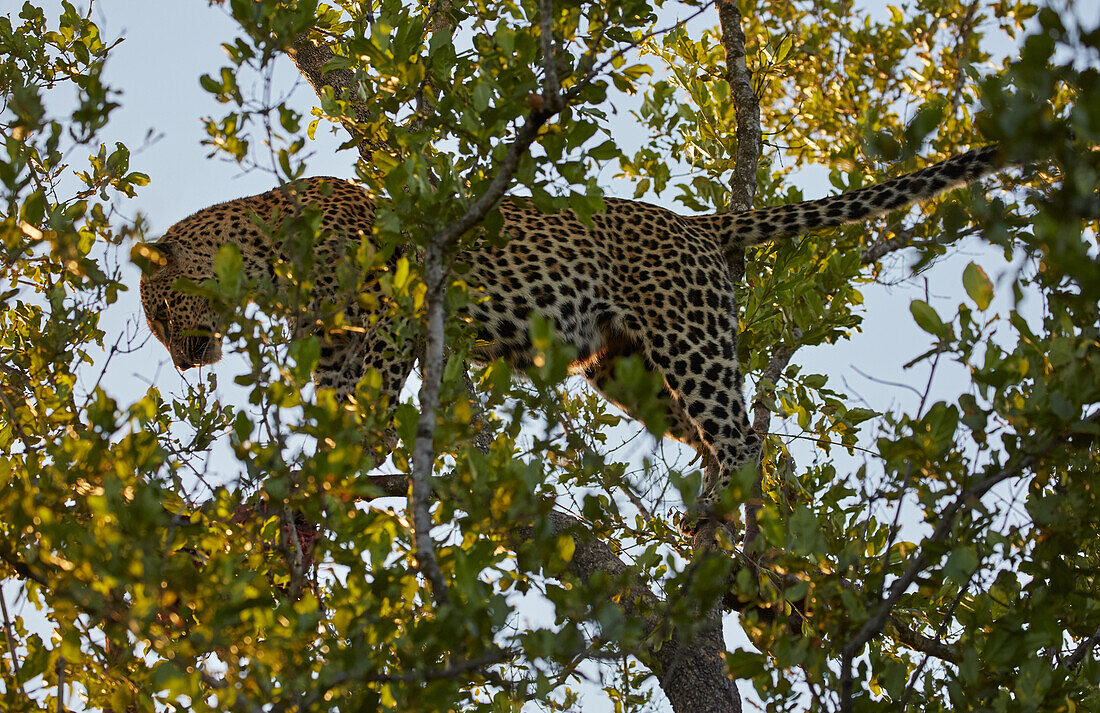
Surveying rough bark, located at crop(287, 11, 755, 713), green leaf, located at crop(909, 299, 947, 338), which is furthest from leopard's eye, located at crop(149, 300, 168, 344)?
green leaf, located at crop(909, 299, 947, 338)

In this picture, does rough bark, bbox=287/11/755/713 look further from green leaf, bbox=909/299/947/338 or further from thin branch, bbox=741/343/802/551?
green leaf, bbox=909/299/947/338

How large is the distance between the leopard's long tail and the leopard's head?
3526mm

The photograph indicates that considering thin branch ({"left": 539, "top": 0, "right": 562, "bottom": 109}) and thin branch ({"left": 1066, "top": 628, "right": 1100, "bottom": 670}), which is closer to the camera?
thin branch ({"left": 539, "top": 0, "right": 562, "bottom": 109})

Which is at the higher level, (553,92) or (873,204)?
(873,204)

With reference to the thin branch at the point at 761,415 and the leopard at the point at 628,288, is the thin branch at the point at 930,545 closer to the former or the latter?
the thin branch at the point at 761,415

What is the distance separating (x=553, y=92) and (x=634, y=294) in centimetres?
417

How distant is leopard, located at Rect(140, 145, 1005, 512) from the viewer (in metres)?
6.74

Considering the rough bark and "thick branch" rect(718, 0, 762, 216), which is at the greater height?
"thick branch" rect(718, 0, 762, 216)

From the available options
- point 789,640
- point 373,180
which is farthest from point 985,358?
point 373,180

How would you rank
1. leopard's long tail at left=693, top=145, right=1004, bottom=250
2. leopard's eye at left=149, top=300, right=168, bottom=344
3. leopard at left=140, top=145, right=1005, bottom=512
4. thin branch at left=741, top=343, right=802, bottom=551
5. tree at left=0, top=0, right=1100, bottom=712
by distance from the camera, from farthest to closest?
leopard's eye at left=149, top=300, right=168, bottom=344 < leopard at left=140, top=145, right=1005, bottom=512 < leopard's long tail at left=693, top=145, right=1004, bottom=250 < thin branch at left=741, top=343, right=802, bottom=551 < tree at left=0, top=0, right=1100, bottom=712

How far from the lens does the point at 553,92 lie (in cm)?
309

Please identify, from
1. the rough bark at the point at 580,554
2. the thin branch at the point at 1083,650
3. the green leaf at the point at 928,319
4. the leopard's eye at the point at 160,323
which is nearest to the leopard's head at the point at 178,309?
the leopard's eye at the point at 160,323

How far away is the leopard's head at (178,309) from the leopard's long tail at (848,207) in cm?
353

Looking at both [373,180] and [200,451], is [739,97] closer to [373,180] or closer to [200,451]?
[373,180]
